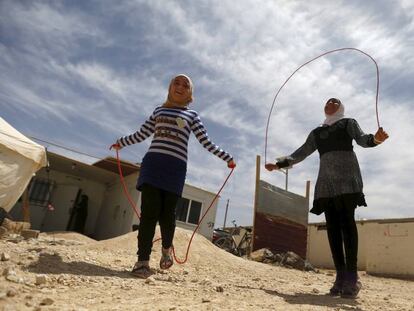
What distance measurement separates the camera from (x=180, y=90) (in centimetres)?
348

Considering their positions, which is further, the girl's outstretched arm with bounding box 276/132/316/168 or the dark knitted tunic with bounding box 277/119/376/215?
the girl's outstretched arm with bounding box 276/132/316/168

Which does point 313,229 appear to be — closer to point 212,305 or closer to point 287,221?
point 287,221

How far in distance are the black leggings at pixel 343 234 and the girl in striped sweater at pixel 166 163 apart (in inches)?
41.2

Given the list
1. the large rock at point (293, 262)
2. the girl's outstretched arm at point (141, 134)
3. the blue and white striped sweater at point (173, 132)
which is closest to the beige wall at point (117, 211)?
the large rock at point (293, 262)

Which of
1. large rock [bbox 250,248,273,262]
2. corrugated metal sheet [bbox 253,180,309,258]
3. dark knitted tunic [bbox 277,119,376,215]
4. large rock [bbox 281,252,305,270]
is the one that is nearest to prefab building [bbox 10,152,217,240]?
corrugated metal sheet [bbox 253,180,309,258]

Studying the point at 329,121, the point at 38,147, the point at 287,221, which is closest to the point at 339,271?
the point at 329,121

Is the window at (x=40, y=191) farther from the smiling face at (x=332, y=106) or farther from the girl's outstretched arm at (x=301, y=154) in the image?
the smiling face at (x=332, y=106)

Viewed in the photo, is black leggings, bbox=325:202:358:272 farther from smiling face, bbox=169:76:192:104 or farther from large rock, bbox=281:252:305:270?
large rock, bbox=281:252:305:270

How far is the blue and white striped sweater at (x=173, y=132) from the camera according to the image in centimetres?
319

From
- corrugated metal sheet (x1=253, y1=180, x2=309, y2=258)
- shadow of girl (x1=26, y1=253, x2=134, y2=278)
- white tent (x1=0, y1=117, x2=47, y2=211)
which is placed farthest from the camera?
corrugated metal sheet (x1=253, y1=180, x2=309, y2=258)

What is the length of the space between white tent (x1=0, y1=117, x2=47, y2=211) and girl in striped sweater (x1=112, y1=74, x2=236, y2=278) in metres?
4.14

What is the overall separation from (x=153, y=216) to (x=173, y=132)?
780 mm

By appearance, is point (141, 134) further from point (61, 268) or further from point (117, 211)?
point (117, 211)

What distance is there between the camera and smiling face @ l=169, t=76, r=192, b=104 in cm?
348
